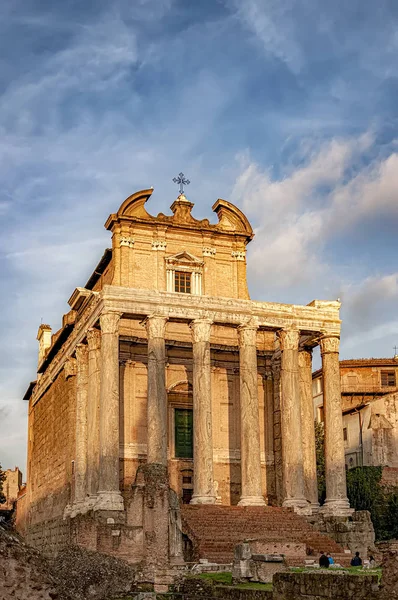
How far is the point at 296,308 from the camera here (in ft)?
109

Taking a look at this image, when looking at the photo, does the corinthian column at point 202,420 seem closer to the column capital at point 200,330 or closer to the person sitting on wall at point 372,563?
the column capital at point 200,330

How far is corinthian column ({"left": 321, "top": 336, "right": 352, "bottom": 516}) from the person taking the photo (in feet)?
102

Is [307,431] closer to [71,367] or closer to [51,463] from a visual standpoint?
[71,367]

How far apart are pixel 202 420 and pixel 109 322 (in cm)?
531

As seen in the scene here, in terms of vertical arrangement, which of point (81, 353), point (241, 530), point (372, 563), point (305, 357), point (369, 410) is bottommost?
point (372, 563)

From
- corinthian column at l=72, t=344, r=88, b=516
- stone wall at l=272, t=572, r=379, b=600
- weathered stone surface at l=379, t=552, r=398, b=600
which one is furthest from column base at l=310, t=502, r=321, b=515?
weathered stone surface at l=379, t=552, r=398, b=600

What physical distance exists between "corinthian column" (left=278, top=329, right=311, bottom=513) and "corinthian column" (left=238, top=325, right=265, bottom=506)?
1.17 metres

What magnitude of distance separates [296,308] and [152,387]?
24.1ft

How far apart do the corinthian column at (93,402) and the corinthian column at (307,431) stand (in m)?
8.94

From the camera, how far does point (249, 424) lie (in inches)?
1226

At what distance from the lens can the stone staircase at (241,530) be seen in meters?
25.6

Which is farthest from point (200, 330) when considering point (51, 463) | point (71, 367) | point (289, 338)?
point (51, 463)

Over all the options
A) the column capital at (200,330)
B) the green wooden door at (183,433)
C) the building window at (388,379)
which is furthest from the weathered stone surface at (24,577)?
the building window at (388,379)

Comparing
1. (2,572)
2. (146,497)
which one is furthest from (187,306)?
(2,572)
